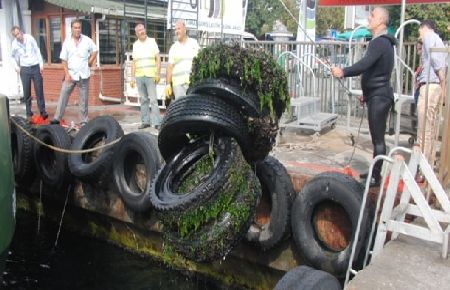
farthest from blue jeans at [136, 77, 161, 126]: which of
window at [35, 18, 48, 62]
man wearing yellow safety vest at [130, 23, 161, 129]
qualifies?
window at [35, 18, 48, 62]

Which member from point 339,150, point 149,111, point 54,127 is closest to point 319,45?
point 339,150

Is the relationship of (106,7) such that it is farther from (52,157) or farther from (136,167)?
(136,167)

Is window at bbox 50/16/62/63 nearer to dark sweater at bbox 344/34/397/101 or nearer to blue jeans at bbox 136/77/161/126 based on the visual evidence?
blue jeans at bbox 136/77/161/126

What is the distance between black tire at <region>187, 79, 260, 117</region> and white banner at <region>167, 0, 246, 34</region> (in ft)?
18.2

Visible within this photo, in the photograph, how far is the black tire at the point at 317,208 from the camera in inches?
184

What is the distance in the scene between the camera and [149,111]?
29.6ft

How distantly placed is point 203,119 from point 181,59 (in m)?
3.70

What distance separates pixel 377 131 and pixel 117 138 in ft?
11.3

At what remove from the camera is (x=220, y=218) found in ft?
14.6

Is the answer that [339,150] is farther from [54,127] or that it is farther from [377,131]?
[54,127]

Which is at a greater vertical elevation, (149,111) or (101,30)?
(101,30)

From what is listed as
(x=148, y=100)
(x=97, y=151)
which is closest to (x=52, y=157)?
(x=97, y=151)

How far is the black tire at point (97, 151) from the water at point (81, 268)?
1.09 m

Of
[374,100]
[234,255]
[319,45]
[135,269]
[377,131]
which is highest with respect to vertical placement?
[319,45]
